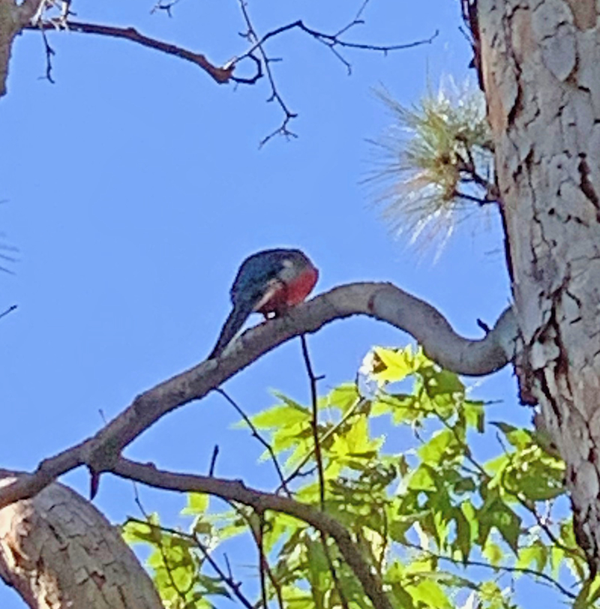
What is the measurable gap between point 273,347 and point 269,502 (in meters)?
0.23

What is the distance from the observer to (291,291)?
8.38 feet

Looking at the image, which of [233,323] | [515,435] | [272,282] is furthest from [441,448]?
[272,282]

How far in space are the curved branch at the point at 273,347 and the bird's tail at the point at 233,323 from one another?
0.20 m

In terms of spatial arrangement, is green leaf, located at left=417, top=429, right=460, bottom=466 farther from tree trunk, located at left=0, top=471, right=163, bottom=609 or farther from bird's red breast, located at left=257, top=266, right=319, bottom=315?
bird's red breast, located at left=257, top=266, right=319, bottom=315

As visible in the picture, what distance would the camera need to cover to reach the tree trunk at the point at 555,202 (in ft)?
3.45

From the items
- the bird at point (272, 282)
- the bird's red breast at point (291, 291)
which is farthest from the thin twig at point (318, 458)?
the bird's red breast at point (291, 291)

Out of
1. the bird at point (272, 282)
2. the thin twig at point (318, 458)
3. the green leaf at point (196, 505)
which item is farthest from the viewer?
the bird at point (272, 282)

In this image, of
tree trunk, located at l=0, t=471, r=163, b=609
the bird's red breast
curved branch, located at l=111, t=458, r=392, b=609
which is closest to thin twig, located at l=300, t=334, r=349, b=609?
curved branch, located at l=111, t=458, r=392, b=609

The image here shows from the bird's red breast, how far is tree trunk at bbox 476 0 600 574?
1.23 metres

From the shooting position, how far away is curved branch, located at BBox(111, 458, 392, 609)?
169 centimetres

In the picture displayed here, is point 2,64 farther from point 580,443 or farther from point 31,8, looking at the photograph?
point 580,443

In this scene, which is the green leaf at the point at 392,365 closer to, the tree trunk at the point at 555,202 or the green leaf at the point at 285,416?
the green leaf at the point at 285,416

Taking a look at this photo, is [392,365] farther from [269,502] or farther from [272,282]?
[272,282]

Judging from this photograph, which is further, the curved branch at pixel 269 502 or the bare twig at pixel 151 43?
the bare twig at pixel 151 43
